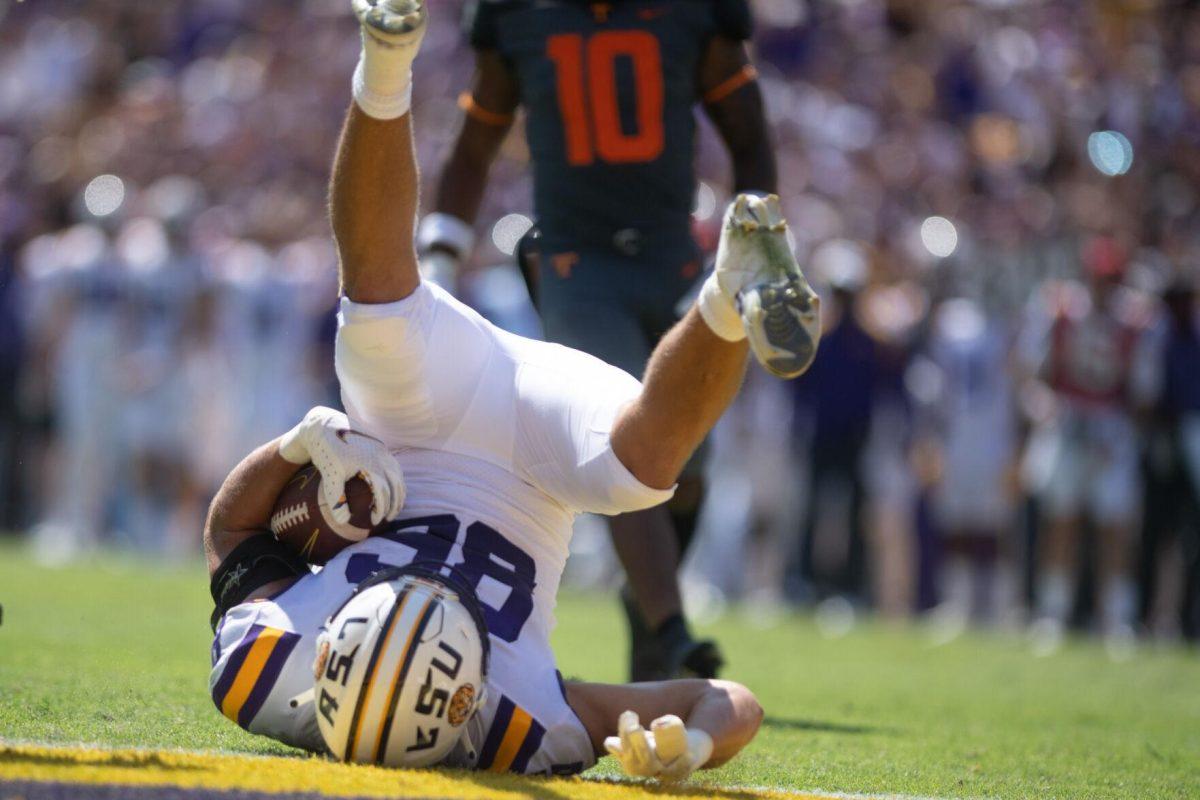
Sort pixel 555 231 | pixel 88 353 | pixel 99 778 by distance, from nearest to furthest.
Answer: pixel 99 778 → pixel 555 231 → pixel 88 353

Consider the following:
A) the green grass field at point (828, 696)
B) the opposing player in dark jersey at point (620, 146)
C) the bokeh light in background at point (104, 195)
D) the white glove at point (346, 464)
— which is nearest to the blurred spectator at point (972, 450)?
the green grass field at point (828, 696)

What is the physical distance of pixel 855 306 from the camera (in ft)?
38.2

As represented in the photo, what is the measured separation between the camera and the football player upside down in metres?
3.36

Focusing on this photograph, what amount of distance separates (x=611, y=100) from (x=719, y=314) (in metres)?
2.23

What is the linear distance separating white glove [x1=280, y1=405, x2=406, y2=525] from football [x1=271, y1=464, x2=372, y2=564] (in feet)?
0.07

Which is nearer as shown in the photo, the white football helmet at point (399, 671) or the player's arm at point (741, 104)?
the white football helmet at point (399, 671)

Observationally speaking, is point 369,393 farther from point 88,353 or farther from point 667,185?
point 88,353

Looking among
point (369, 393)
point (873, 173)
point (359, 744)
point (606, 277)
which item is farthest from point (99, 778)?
point (873, 173)

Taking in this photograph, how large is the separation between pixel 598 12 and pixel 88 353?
8.33m

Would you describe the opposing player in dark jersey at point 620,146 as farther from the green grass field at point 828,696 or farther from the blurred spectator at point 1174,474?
the blurred spectator at point 1174,474

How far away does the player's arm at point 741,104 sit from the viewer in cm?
564

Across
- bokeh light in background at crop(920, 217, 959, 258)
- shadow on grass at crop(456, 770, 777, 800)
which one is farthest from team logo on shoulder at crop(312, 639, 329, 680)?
bokeh light in background at crop(920, 217, 959, 258)

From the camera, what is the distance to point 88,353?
42.5 ft

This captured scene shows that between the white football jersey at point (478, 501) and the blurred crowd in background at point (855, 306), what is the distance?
6.64 meters
